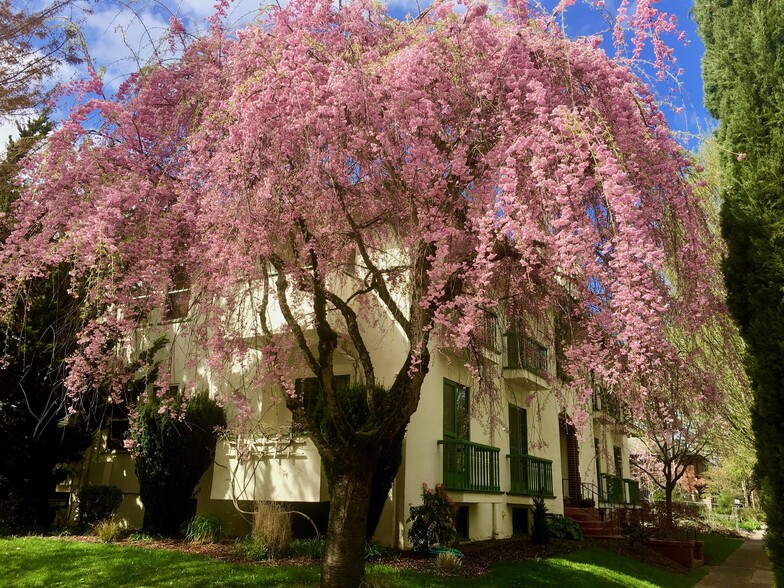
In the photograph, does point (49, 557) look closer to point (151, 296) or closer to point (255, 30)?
point (151, 296)

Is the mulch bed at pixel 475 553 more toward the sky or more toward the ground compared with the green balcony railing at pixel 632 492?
more toward the ground

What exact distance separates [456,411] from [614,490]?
11.7m

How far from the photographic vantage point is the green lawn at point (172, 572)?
775cm

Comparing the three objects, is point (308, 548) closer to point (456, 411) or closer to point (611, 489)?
point (456, 411)

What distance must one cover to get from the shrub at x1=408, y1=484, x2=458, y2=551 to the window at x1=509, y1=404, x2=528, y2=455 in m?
5.60

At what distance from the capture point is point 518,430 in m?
17.1

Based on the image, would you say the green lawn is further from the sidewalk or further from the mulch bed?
the sidewalk

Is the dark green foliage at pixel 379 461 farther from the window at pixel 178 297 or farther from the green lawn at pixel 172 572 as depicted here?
the window at pixel 178 297

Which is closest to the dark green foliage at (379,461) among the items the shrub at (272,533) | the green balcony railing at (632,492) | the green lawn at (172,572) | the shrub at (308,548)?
the shrub at (308,548)

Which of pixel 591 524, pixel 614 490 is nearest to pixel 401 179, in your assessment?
pixel 591 524

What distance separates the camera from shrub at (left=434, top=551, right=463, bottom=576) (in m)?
9.32

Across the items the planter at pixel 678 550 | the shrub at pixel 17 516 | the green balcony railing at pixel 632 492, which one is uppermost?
the green balcony railing at pixel 632 492

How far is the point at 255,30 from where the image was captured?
7082 mm

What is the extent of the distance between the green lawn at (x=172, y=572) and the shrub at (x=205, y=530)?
4.44 ft
